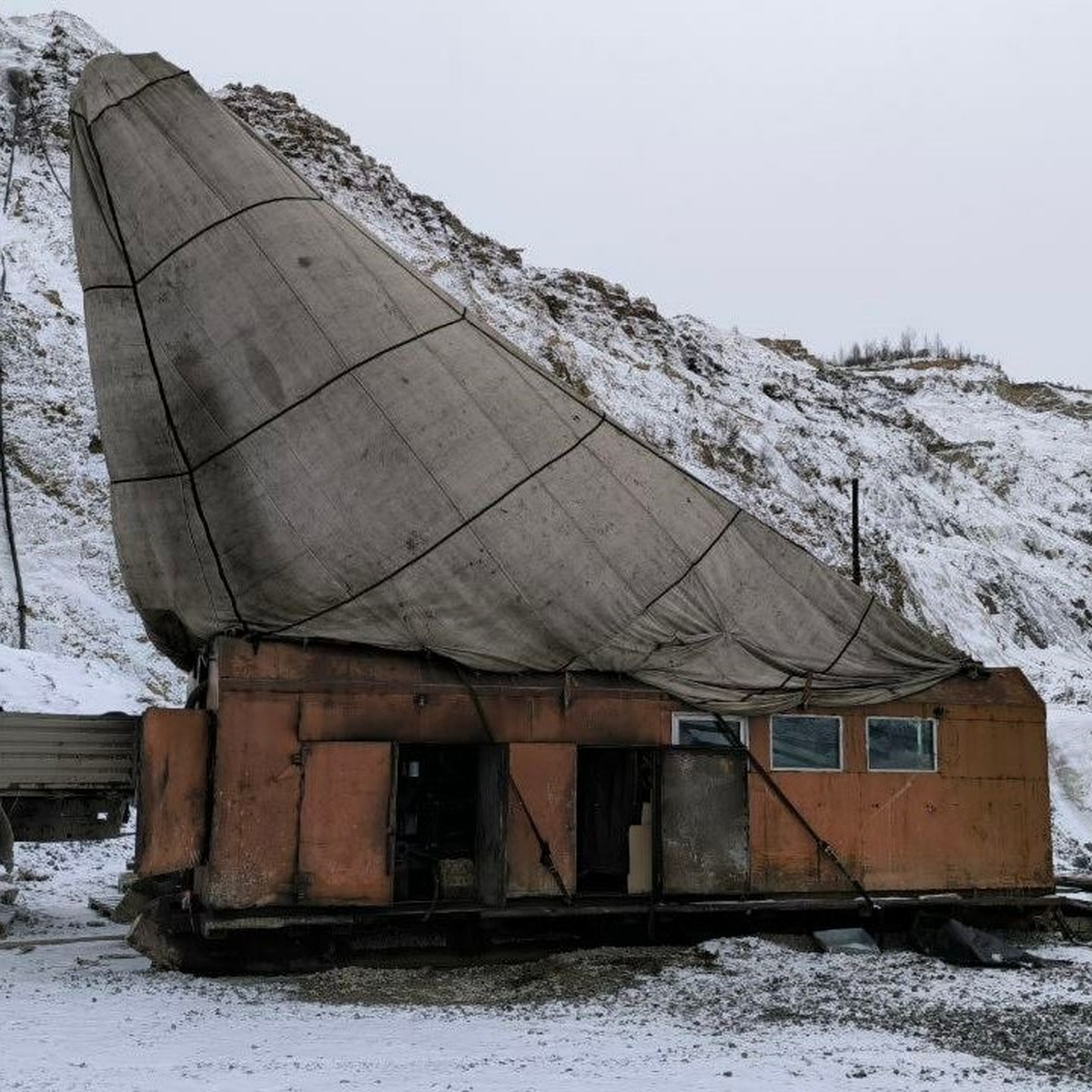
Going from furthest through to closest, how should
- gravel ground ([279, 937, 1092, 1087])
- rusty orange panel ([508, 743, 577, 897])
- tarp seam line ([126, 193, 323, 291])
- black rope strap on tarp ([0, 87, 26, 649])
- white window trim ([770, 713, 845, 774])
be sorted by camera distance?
black rope strap on tarp ([0, 87, 26, 649])
tarp seam line ([126, 193, 323, 291])
white window trim ([770, 713, 845, 774])
rusty orange panel ([508, 743, 577, 897])
gravel ground ([279, 937, 1092, 1087])

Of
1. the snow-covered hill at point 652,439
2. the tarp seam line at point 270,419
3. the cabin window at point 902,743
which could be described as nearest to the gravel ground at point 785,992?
the cabin window at point 902,743

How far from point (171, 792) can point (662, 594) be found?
4993mm

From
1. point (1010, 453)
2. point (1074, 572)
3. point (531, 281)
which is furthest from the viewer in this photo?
point (1010, 453)

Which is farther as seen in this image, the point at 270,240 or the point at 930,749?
the point at 270,240

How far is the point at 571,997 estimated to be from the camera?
9.42m

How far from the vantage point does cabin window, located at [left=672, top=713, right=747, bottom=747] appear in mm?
11648

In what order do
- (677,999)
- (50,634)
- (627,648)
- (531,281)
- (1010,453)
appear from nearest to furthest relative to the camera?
1. (677,999)
2. (627,648)
3. (50,634)
4. (531,281)
5. (1010,453)

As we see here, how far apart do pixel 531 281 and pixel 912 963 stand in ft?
157

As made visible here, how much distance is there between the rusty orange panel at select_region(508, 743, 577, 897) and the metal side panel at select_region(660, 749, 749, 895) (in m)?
0.93

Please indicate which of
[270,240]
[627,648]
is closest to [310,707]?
[627,648]

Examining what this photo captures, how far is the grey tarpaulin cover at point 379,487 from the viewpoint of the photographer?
1166 cm

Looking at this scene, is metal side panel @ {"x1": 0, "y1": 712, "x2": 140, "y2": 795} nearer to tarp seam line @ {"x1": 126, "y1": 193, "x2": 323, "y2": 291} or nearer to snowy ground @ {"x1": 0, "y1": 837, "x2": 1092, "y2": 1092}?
snowy ground @ {"x1": 0, "y1": 837, "x2": 1092, "y2": 1092}

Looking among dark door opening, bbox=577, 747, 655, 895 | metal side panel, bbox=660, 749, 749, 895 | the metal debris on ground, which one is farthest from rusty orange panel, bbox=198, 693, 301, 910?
the metal debris on ground

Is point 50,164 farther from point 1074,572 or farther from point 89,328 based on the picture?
point 1074,572
